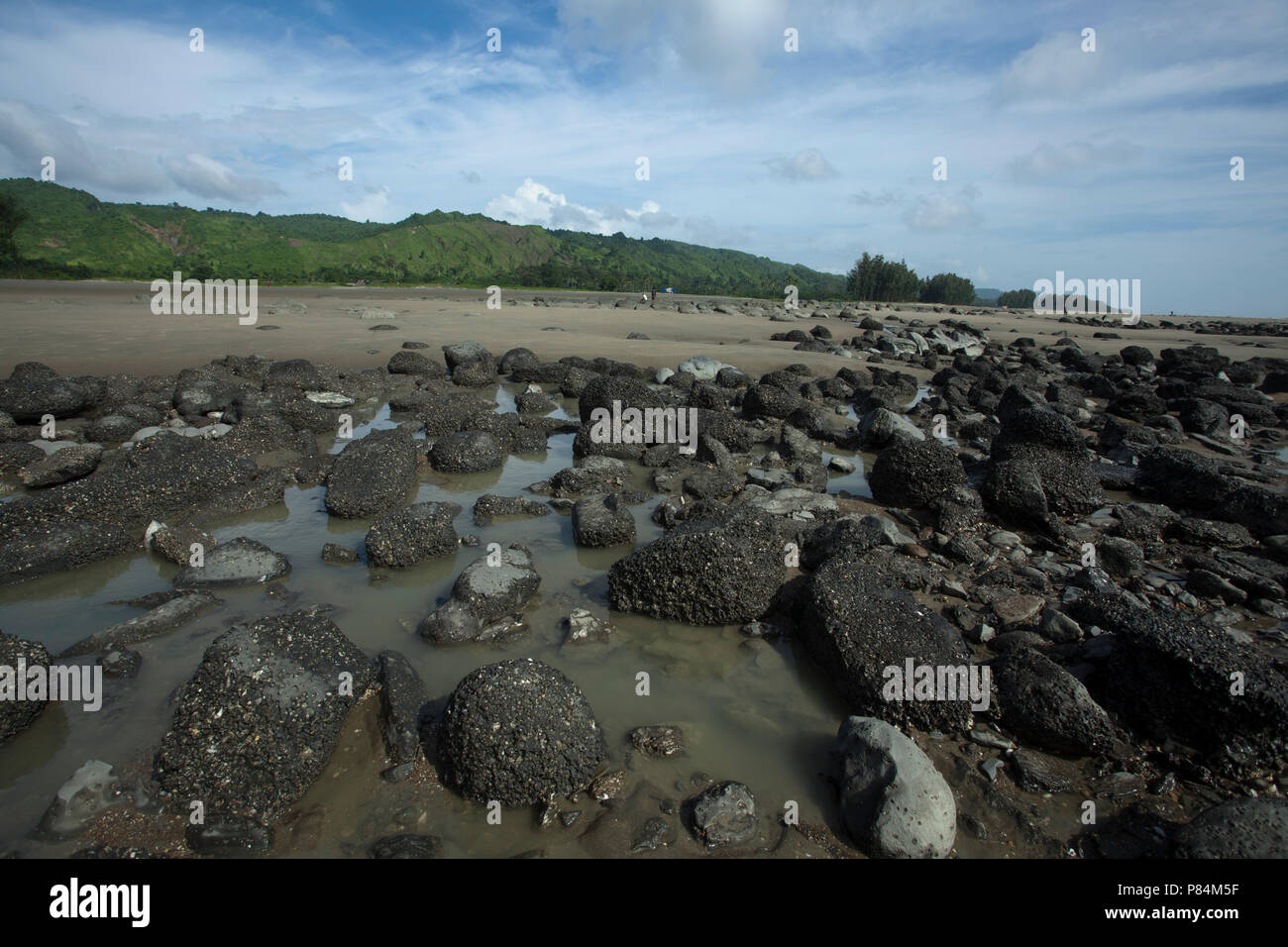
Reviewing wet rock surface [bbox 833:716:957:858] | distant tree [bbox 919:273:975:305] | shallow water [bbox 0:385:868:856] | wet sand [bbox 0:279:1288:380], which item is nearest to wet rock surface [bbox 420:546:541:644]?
shallow water [bbox 0:385:868:856]

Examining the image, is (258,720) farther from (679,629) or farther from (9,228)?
(9,228)

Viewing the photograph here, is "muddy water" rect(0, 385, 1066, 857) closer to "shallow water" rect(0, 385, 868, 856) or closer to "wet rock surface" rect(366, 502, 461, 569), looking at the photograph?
"shallow water" rect(0, 385, 868, 856)

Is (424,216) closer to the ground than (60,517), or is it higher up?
higher up

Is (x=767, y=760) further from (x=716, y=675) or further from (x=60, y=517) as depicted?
(x=60, y=517)

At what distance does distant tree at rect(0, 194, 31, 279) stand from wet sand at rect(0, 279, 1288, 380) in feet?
76.9

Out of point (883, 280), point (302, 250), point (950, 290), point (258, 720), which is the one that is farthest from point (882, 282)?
point (258, 720)

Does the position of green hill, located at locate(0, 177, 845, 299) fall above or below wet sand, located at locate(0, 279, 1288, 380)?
above

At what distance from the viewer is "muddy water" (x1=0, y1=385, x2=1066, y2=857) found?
3721mm

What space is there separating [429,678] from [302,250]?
112m

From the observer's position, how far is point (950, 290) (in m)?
110
